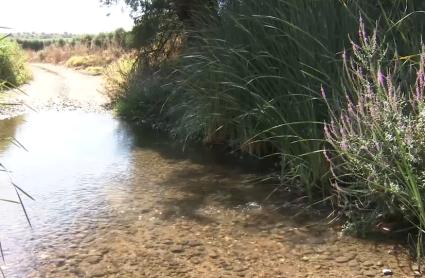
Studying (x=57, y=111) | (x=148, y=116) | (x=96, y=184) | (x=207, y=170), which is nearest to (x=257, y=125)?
(x=207, y=170)

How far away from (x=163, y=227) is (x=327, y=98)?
2.02 m

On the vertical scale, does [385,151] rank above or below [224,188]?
above

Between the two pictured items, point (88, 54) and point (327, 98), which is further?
point (88, 54)

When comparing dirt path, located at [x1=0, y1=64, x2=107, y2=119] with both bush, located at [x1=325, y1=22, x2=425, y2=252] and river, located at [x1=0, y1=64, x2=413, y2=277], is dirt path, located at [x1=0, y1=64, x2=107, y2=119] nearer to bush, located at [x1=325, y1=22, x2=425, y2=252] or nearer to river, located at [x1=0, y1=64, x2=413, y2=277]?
river, located at [x1=0, y1=64, x2=413, y2=277]

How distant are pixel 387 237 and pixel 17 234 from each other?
3202mm

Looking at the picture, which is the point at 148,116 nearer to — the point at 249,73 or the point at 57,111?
the point at 57,111

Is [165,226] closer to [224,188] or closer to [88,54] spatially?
[224,188]

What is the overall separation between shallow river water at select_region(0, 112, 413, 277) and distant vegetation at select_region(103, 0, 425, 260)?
398mm

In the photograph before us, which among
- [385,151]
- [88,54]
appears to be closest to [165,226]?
[385,151]

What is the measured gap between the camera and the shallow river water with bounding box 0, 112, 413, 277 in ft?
13.2

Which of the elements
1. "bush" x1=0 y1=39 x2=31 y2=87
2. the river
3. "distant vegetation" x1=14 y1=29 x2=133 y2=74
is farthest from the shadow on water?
"distant vegetation" x1=14 y1=29 x2=133 y2=74

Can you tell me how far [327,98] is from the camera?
522 centimetres

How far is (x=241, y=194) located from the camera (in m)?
6.00

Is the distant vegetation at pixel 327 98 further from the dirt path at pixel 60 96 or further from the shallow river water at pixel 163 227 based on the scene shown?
the dirt path at pixel 60 96
